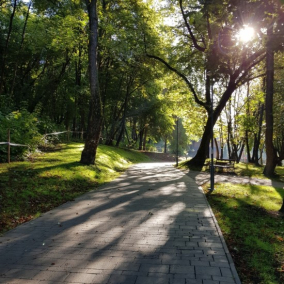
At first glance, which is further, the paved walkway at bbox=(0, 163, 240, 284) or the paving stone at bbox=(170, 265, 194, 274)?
the paving stone at bbox=(170, 265, 194, 274)

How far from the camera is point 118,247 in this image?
15.1ft

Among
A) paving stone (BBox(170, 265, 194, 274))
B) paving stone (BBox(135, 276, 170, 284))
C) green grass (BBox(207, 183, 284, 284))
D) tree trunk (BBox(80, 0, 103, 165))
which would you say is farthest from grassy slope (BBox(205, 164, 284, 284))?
tree trunk (BBox(80, 0, 103, 165))

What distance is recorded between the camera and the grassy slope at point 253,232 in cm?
399

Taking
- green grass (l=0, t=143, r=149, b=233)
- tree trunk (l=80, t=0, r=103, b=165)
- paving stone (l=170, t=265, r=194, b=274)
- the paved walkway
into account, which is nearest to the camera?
the paved walkway

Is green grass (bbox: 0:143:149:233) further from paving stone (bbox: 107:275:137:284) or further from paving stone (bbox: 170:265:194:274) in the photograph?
paving stone (bbox: 170:265:194:274)

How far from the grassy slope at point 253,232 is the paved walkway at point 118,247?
26 centimetres

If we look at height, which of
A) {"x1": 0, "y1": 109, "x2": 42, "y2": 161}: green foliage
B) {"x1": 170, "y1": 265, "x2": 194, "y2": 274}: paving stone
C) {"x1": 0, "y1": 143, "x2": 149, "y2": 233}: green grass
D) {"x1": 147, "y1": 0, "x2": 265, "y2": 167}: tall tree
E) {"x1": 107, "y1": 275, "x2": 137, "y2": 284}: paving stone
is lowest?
{"x1": 107, "y1": 275, "x2": 137, "y2": 284}: paving stone

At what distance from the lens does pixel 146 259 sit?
4.15m

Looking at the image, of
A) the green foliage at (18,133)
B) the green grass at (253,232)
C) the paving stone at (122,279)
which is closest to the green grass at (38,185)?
the green foliage at (18,133)

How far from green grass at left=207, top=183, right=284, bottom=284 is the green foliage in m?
8.22

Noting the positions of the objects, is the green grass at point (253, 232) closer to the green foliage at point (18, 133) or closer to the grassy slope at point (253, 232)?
the grassy slope at point (253, 232)

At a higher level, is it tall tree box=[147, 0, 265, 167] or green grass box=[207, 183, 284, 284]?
tall tree box=[147, 0, 265, 167]

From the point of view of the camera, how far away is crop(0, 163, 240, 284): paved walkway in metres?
3.64

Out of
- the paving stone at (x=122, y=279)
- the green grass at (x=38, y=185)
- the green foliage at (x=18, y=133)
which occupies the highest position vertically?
the green foliage at (x=18, y=133)
